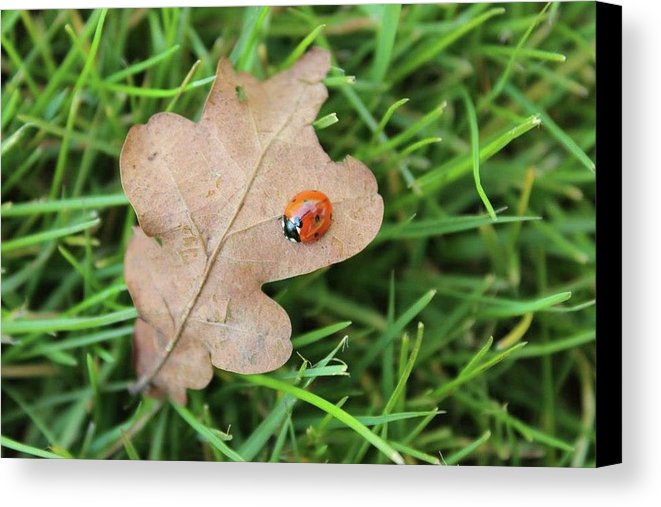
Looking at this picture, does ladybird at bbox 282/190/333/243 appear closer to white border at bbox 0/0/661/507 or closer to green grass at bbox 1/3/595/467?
green grass at bbox 1/3/595/467

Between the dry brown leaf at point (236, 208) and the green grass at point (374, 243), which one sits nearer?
the dry brown leaf at point (236, 208)

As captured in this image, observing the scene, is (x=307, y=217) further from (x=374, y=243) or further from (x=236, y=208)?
(x=374, y=243)

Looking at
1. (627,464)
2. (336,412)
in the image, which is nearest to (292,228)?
(336,412)

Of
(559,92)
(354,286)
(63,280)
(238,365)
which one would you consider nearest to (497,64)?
(559,92)

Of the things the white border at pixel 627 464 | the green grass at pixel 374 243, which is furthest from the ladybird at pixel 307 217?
the white border at pixel 627 464

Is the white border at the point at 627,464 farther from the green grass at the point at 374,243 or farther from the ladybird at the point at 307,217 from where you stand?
the ladybird at the point at 307,217

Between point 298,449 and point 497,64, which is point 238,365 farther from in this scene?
point 497,64

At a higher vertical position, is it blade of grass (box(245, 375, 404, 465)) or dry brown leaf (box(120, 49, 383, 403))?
dry brown leaf (box(120, 49, 383, 403))

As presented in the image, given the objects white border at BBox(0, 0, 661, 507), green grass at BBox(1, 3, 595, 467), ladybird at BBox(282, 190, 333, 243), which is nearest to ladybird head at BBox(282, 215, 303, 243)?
ladybird at BBox(282, 190, 333, 243)
